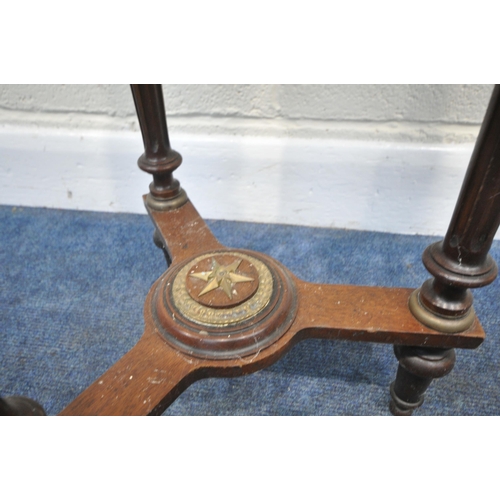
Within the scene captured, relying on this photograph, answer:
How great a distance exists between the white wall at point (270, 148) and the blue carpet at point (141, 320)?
66mm

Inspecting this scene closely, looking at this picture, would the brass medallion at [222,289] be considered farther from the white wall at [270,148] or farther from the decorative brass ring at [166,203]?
the white wall at [270,148]

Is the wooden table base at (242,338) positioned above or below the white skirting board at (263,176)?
above

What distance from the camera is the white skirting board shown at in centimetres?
111

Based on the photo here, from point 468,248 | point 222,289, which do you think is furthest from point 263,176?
point 468,248

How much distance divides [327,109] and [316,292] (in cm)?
57

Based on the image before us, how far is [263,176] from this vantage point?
1190mm

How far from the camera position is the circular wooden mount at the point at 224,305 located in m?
0.60

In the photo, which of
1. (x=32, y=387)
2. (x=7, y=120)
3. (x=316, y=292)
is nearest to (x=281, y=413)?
(x=316, y=292)

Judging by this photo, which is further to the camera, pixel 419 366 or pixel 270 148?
pixel 270 148

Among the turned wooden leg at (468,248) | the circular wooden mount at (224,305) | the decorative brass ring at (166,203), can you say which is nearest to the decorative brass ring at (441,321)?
the turned wooden leg at (468,248)

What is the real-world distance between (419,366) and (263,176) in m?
0.70

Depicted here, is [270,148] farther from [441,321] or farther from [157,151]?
[441,321]

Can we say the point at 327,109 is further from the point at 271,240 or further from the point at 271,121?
the point at 271,240

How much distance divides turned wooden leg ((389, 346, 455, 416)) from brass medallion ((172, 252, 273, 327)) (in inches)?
8.6
